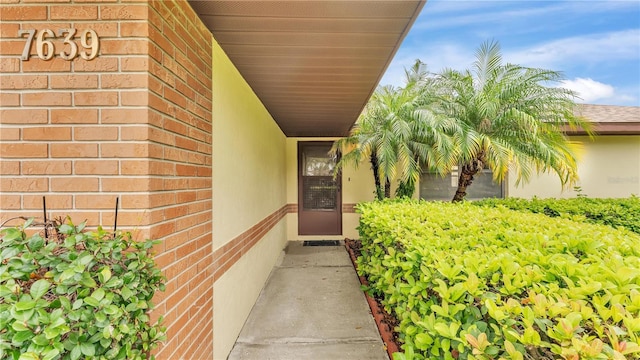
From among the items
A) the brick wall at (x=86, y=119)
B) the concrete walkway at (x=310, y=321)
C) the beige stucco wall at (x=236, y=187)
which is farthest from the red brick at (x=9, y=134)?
the concrete walkway at (x=310, y=321)

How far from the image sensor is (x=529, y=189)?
24.2 feet

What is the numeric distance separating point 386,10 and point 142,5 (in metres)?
1.56

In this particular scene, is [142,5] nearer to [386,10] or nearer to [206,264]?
[386,10]

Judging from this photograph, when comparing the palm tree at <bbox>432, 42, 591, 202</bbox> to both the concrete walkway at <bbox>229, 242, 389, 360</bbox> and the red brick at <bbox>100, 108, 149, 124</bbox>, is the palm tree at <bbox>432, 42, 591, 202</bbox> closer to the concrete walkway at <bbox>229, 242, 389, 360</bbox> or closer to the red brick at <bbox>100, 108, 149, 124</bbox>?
the concrete walkway at <bbox>229, 242, 389, 360</bbox>

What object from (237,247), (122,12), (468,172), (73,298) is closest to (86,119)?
(122,12)

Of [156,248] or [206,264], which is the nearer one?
[156,248]

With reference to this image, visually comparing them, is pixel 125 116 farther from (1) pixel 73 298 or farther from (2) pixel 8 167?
(1) pixel 73 298

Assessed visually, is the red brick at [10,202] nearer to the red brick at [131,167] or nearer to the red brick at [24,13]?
the red brick at [131,167]

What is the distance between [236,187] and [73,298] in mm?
2062

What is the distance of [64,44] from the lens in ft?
5.06

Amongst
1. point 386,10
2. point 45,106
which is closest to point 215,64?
point 45,106

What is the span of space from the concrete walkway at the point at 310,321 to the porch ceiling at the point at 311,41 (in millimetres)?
2845

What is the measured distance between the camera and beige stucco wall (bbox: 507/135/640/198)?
716 centimetres

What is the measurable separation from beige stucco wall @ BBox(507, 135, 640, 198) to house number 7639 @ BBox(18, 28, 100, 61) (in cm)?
860
